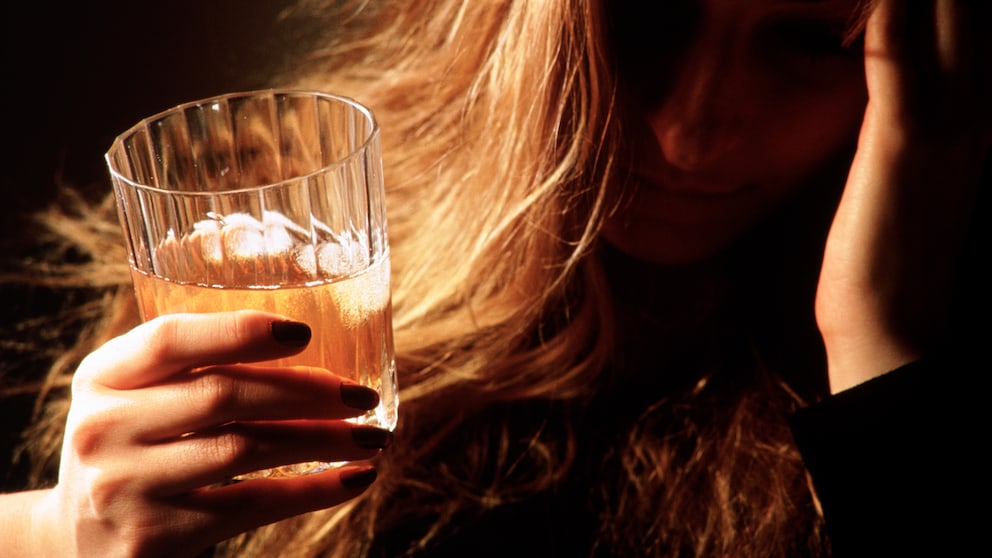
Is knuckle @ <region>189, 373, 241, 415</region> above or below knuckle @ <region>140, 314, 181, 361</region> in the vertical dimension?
below

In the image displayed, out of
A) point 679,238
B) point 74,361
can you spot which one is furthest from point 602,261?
point 74,361

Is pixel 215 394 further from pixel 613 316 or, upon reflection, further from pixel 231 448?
pixel 613 316

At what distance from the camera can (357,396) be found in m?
0.86

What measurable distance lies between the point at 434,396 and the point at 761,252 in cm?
66

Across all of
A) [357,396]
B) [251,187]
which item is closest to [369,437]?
[357,396]

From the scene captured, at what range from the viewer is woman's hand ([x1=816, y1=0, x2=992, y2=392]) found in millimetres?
1183

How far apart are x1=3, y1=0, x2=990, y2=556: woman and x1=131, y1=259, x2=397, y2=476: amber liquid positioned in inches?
1.5

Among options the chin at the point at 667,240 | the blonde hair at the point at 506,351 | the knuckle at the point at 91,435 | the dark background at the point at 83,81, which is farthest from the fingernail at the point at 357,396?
the dark background at the point at 83,81

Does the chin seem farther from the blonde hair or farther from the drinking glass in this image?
the drinking glass

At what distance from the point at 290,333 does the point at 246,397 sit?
0.30 feet

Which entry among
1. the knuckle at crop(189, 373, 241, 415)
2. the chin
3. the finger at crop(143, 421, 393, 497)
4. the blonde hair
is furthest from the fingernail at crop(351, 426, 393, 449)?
the chin

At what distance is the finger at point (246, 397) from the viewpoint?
33.1 inches

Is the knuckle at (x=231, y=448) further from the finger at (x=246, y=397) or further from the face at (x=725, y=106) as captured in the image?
the face at (x=725, y=106)

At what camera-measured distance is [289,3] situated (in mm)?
1911
